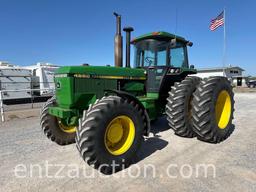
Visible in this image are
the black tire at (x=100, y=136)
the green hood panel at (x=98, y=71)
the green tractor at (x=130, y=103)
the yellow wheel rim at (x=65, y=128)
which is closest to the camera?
the black tire at (x=100, y=136)

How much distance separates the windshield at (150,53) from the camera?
526 centimetres

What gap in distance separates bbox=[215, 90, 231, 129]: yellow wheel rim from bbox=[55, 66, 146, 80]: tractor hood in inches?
86.1

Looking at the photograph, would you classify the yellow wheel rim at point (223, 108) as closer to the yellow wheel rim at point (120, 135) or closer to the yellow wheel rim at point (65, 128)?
the yellow wheel rim at point (120, 135)

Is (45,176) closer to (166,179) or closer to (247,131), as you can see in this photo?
(166,179)

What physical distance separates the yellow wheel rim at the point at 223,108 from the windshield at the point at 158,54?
4.33 feet

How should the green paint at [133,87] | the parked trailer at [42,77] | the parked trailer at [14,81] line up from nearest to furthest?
the green paint at [133,87]
the parked trailer at [14,81]
the parked trailer at [42,77]

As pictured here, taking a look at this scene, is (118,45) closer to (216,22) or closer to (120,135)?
(120,135)

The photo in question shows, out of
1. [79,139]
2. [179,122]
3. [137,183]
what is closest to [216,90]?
[179,122]

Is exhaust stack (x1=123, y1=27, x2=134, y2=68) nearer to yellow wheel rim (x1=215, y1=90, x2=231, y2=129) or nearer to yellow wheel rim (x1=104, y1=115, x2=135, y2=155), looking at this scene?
yellow wheel rim (x1=104, y1=115, x2=135, y2=155)

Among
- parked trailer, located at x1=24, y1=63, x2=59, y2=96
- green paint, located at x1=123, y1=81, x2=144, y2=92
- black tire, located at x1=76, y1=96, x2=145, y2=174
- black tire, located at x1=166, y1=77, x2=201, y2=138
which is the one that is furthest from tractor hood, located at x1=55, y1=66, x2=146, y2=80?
parked trailer, located at x1=24, y1=63, x2=59, y2=96

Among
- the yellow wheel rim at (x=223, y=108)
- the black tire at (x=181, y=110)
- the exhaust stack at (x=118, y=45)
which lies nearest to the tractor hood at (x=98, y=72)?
the exhaust stack at (x=118, y=45)

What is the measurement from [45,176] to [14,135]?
9.55 feet

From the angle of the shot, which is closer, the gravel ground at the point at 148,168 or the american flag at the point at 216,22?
the gravel ground at the point at 148,168

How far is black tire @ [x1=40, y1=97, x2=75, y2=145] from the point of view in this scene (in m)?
4.45
